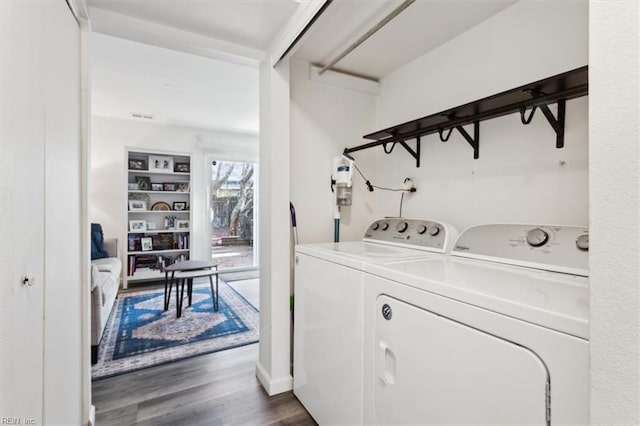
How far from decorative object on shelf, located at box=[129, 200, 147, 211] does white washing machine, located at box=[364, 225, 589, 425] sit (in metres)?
4.35

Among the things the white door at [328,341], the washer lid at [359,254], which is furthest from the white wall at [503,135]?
the white door at [328,341]

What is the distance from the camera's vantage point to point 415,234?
167cm

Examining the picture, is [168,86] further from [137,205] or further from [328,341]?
[328,341]

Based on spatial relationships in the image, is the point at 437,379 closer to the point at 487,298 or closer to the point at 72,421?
the point at 487,298

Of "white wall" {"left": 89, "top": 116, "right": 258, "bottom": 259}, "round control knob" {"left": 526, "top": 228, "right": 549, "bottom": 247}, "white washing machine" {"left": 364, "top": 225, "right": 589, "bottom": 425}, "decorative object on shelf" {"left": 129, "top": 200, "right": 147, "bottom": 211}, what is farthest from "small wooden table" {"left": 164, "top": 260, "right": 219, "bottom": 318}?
"round control knob" {"left": 526, "top": 228, "right": 549, "bottom": 247}

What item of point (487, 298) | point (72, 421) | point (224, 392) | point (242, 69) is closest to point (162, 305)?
point (224, 392)

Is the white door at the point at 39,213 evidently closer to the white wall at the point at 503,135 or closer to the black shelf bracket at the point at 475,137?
the black shelf bracket at the point at 475,137

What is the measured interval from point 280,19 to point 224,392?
2184mm

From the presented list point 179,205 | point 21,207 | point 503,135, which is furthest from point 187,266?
point 503,135

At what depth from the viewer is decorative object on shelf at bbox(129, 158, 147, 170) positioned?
4.44 metres

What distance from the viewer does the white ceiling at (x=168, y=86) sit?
243 cm

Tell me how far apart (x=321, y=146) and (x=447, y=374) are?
161cm

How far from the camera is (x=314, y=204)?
82.0 inches

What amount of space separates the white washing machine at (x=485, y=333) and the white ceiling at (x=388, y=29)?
112 cm
